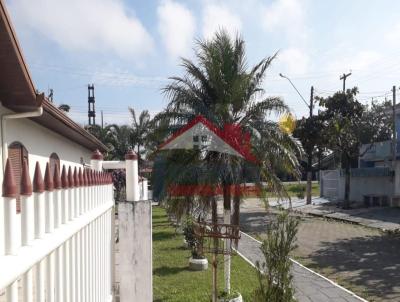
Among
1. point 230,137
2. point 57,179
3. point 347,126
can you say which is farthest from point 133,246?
point 347,126

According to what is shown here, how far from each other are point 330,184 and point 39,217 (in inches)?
1239

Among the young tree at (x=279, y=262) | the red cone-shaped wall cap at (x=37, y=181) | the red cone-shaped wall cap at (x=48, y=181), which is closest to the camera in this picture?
the red cone-shaped wall cap at (x=37, y=181)

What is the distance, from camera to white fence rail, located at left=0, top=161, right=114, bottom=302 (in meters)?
1.42

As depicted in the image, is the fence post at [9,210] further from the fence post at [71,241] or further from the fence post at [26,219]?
the fence post at [71,241]

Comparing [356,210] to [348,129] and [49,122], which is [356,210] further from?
[49,122]

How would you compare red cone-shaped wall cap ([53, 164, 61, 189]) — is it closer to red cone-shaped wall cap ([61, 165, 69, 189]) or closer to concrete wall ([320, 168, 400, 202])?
red cone-shaped wall cap ([61, 165, 69, 189])

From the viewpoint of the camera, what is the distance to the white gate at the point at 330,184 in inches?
1192

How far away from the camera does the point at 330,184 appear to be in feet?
103

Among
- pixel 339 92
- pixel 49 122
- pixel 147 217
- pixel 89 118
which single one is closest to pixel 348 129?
pixel 339 92

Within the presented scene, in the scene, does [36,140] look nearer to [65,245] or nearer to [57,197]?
[65,245]

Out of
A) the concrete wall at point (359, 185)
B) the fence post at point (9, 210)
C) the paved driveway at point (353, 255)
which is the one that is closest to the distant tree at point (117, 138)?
the concrete wall at point (359, 185)

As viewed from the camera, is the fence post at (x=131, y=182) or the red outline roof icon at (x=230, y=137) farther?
the red outline roof icon at (x=230, y=137)

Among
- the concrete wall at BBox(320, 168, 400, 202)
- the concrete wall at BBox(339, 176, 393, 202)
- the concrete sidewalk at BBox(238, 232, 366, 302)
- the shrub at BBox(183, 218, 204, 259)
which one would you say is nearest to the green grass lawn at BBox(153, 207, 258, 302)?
the shrub at BBox(183, 218, 204, 259)

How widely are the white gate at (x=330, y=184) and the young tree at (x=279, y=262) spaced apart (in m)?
25.4
